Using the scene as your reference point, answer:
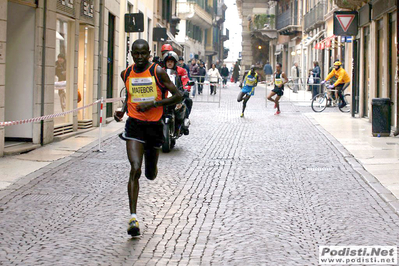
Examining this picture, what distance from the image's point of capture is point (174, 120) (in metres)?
13.6

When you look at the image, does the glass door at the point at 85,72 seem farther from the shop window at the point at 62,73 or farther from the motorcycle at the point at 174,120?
the motorcycle at the point at 174,120

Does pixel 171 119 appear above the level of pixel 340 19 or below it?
below

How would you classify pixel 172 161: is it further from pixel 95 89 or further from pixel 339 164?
pixel 95 89

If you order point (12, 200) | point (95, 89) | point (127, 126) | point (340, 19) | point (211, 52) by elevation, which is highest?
point (211, 52)

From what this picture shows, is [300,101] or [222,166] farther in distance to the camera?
[300,101]

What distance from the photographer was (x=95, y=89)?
18.8 m

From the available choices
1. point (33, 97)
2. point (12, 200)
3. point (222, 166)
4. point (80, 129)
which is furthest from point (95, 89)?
point (12, 200)

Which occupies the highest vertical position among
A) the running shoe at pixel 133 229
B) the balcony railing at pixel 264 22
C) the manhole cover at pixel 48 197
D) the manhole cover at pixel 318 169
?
the balcony railing at pixel 264 22

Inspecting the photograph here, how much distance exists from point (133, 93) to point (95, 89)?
11795mm

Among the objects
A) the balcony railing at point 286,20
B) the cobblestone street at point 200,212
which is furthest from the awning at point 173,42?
the cobblestone street at point 200,212

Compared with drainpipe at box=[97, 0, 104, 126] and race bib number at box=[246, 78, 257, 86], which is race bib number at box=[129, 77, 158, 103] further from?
race bib number at box=[246, 78, 257, 86]

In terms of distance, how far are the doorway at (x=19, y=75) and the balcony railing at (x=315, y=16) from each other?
30.5 m

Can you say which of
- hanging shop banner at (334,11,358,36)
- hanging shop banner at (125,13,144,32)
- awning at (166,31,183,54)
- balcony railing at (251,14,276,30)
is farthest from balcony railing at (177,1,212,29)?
hanging shop banner at (125,13,144,32)

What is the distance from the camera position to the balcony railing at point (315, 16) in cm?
4291
